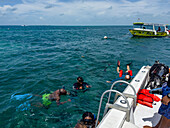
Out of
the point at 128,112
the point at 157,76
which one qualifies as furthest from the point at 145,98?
the point at 128,112

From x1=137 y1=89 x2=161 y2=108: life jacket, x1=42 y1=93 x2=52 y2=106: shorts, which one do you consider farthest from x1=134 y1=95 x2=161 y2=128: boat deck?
x1=42 y1=93 x2=52 y2=106: shorts

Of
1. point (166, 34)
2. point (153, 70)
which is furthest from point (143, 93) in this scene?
point (166, 34)

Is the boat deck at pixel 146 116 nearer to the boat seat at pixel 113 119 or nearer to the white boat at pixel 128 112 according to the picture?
the white boat at pixel 128 112

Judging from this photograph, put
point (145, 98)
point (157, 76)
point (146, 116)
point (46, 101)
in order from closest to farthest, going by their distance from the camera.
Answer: point (146, 116), point (145, 98), point (157, 76), point (46, 101)

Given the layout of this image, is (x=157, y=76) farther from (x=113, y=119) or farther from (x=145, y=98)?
(x=113, y=119)

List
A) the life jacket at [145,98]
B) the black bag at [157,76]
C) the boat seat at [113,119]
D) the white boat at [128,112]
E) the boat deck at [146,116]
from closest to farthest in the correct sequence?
the boat seat at [113,119]
the white boat at [128,112]
the boat deck at [146,116]
the life jacket at [145,98]
the black bag at [157,76]

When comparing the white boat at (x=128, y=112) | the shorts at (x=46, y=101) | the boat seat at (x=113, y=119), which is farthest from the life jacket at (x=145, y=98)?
the shorts at (x=46, y=101)

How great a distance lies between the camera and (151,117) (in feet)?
14.5

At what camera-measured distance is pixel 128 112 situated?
3.15 meters

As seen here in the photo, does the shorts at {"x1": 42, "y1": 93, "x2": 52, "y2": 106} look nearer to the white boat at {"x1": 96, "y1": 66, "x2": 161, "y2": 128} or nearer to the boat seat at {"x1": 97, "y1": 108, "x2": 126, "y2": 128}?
the white boat at {"x1": 96, "y1": 66, "x2": 161, "y2": 128}

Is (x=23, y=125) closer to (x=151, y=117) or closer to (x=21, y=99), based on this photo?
(x=21, y=99)

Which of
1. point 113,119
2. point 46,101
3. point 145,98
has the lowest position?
point 46,101

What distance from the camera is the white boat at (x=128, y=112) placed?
9.79 feet

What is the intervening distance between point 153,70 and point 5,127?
8.06 meters
